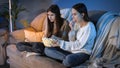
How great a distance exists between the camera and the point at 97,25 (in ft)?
7.97

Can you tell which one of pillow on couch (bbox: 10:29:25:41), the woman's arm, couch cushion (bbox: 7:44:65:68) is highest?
the woman's arm

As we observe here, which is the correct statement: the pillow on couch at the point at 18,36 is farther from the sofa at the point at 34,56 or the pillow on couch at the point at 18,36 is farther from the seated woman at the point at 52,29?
the seated woman at the point at 52,29

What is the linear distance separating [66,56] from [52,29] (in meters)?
0.69

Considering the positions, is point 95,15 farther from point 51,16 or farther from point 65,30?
point 51,16

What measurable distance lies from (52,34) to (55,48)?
0.34 metres

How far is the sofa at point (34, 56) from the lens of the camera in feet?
7.84

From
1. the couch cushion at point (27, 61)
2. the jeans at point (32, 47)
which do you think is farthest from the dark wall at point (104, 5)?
the couch cushion at point (27, 61)

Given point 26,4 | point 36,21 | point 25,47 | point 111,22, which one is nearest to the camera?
point 111,22

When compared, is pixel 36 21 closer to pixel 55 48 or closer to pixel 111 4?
pixel 55 48

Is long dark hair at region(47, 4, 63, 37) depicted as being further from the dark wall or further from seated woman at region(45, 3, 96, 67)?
the dark wall

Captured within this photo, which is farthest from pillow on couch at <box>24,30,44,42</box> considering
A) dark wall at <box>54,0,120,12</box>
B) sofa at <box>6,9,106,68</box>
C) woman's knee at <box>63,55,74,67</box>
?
woman's knee at <box>63,55,74,67</box>

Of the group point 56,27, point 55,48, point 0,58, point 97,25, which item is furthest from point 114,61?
point 0,58

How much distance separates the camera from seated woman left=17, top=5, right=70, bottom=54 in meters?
2.66

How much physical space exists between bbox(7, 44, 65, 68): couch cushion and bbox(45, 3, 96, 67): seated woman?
0.09m
